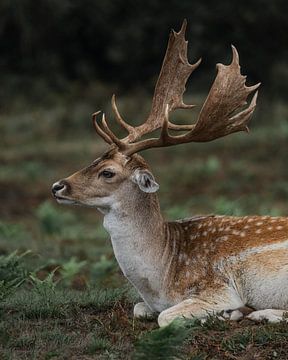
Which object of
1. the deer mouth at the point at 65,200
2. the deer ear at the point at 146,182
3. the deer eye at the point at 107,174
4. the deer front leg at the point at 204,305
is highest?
the deer eye at the point at 107,174

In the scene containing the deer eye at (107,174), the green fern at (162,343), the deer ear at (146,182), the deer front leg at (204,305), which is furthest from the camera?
the deer eye at (107,174)

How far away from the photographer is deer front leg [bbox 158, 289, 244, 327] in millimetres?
7938

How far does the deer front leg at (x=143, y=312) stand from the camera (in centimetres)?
840

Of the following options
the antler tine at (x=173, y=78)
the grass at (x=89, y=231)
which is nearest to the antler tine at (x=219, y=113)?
the antler tine at (x=173, y=78)

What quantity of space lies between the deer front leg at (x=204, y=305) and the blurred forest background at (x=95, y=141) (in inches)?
10.8

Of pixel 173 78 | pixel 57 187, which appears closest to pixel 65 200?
pixel 57 187

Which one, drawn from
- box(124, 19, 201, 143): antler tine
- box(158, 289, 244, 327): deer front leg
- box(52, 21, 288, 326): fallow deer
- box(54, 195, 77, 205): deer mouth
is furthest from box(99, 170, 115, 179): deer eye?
box(158, 289, 244, 327): deer front leg

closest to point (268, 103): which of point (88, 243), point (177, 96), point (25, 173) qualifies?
point (25, 173)

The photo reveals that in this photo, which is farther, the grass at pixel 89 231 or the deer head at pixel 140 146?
the deer head at pixel 140 146

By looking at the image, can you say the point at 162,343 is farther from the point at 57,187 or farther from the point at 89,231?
the point at 89,231

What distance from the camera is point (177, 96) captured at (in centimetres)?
940

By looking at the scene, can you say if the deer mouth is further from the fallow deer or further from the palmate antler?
the palmate antler

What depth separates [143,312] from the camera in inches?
333

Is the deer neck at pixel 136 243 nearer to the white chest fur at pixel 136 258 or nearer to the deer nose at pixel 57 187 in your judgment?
the white chest fur at pixel 136 258
